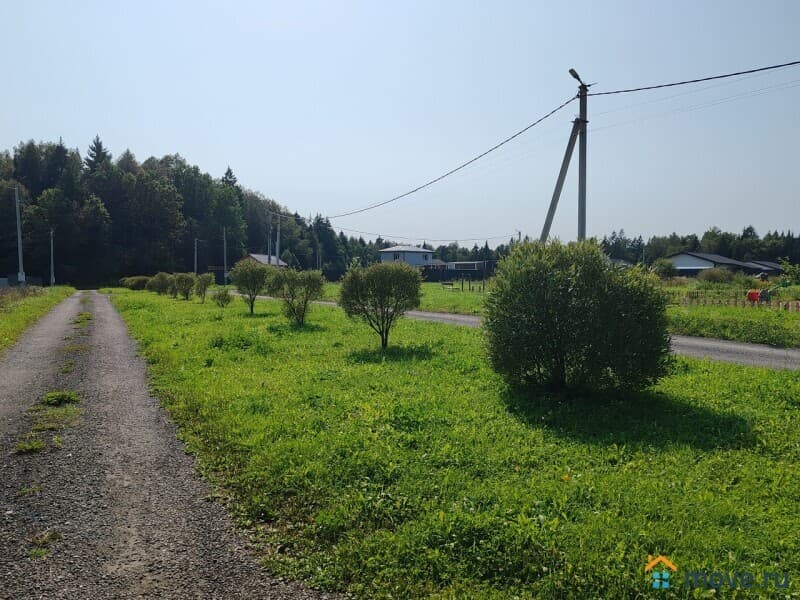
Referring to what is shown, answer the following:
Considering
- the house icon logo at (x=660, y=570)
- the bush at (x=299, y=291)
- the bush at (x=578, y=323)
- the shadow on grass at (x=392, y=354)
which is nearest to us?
the house icon logo at (x=660, y=570)

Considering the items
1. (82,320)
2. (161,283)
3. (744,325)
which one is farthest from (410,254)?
(744,325)

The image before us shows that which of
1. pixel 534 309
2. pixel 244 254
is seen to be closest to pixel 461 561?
pixel 534 309

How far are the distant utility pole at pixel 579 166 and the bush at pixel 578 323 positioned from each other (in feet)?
12.1

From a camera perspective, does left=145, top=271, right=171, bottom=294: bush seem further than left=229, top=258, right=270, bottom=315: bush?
Yes

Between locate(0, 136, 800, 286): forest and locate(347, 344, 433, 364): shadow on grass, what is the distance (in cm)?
4294

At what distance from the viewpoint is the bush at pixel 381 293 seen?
44.0 feet

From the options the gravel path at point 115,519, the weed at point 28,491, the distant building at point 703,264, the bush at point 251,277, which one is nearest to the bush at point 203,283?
the bush at point 251,277

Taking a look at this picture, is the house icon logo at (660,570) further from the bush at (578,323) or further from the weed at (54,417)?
the weed at (54,417)

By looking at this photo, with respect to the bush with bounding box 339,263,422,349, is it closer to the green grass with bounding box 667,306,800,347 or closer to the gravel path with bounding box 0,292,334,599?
the gravel path with bounding box 0,292,334,599

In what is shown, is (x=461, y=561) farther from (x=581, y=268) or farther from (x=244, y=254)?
(x=244, y=254)

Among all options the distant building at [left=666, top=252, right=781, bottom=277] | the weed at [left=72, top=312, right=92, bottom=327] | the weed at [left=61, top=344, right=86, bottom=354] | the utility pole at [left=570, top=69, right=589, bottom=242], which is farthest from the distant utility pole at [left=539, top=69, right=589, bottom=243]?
the distant building at [left=666, top=252, right=781, bottom=277]

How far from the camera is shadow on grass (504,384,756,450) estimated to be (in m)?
5.85

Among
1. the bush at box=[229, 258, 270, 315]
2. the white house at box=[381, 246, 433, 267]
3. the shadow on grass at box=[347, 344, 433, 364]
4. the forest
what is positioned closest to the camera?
the shadow on grass at box=[347, 344, 433, 364]

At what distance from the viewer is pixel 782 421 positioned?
6375 mm
